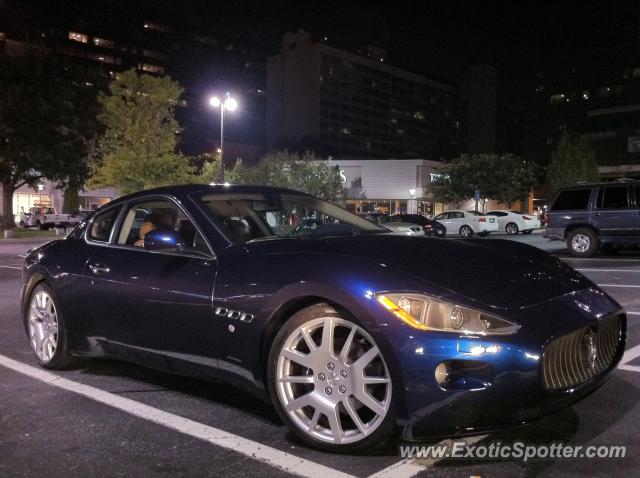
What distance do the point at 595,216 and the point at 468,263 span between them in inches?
511

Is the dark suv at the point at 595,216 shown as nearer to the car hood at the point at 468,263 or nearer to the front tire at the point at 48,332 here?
the car hood at the point at 468,263

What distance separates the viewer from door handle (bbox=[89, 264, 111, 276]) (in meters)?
4.38

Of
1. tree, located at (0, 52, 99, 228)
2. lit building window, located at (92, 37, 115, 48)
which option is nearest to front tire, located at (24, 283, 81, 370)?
tree, located at (0, 52, 99, 228)

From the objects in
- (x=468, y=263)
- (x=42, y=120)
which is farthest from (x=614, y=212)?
(x=42, y=120)

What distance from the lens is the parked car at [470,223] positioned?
32375 mm

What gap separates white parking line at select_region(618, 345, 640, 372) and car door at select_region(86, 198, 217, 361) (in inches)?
126

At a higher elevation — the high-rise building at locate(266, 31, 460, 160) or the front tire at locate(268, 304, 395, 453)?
the high-rise building at locate(266, 31, 460, 160)

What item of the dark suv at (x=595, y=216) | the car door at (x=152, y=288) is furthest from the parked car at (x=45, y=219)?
the car door at (x=152, y=288)

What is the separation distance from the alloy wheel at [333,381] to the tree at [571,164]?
5756cm

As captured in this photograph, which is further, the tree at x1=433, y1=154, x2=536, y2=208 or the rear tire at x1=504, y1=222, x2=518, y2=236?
the tree at x1=433, y1=154, x2=536, y2=208

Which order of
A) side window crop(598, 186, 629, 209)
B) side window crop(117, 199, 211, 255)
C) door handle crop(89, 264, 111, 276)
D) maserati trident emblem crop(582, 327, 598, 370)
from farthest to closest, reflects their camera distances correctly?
Answer: side window crop(598, 186, 629, 209), side window crop(117, 199, 211, 255), door handle crop(89, 264, 111, 276), maserati trident emblem crop(582, 327, 598, 370)

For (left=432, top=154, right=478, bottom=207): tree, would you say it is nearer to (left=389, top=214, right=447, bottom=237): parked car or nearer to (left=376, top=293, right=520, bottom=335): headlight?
(left=389, top=214, right=447, bottom=237): parked car

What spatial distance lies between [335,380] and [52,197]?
207 ft

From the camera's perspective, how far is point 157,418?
3.83 meters
